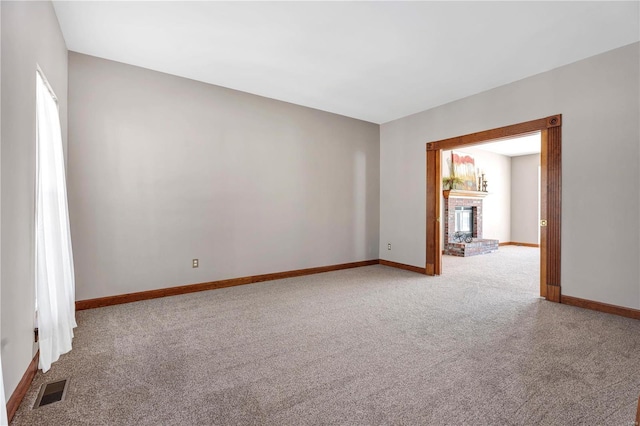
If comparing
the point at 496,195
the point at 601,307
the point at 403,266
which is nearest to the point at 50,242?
the point at 403,266

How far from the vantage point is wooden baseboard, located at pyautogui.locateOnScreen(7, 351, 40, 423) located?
159 cm

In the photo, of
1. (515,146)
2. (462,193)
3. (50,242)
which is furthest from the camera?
(515,146)

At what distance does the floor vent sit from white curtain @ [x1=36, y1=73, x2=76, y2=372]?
0.76 feet

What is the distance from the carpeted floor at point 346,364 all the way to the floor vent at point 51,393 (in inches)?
1.5

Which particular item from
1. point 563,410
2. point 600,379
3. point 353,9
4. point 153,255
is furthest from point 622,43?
point 153,255

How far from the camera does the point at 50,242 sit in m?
2.27

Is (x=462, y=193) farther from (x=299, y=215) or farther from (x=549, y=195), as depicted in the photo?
(x=299, y=215)

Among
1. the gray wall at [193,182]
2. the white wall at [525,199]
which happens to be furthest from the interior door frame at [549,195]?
the white wall at [525,199]

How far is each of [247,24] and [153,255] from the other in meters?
2.73

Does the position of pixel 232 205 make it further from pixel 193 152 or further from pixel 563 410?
pixel 563 410

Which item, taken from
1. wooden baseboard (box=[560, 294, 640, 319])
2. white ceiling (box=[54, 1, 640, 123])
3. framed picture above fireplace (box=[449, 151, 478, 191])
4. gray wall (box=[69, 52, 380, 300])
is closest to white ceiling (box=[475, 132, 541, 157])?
framed picture above fireplace (box=[449, 151, 478, 191])

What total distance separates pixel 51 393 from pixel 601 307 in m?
4.73

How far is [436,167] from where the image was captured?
4.94 m

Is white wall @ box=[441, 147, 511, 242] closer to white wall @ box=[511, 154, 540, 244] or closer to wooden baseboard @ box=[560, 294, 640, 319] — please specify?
white wall @ box=[511, 154, 540, 244]
